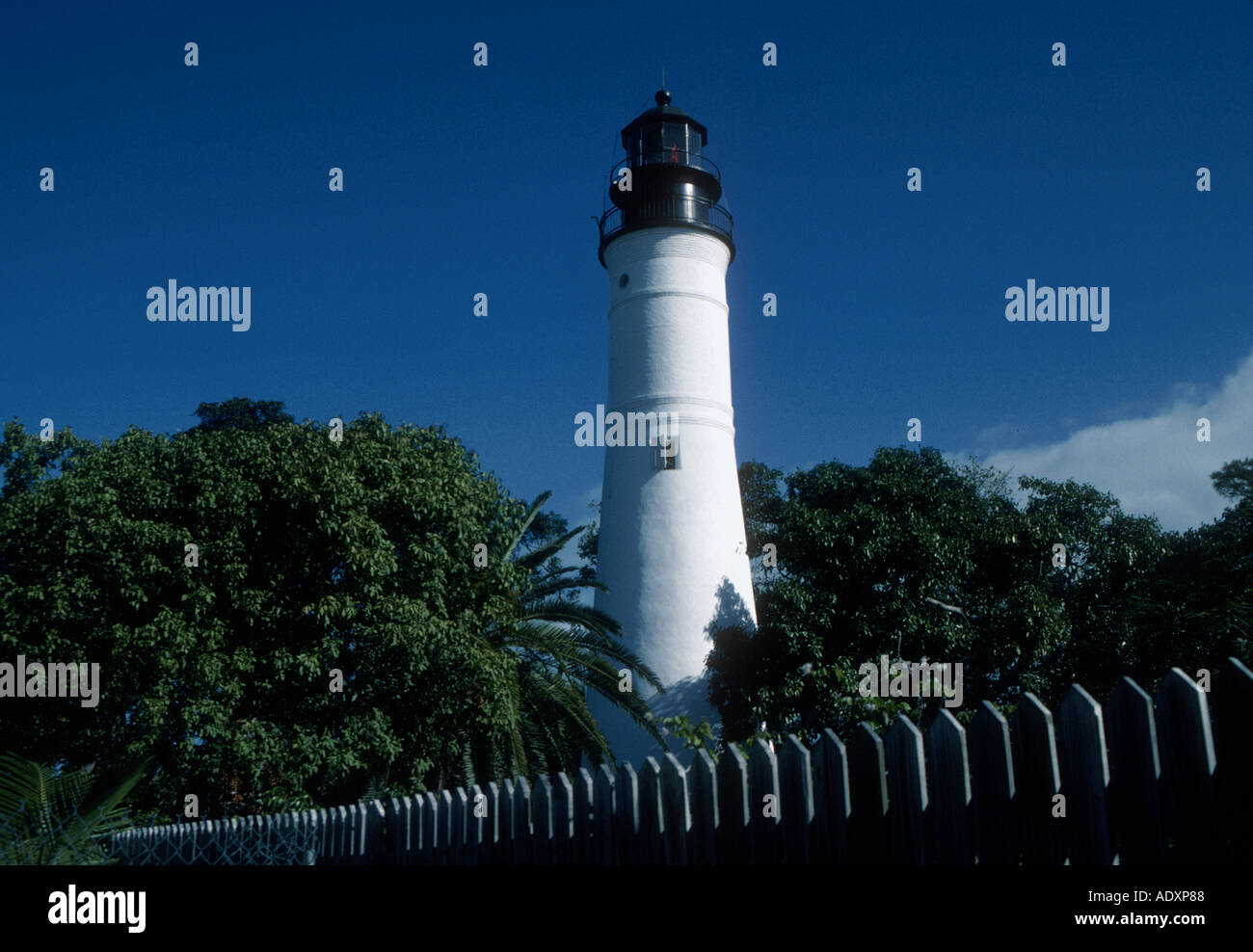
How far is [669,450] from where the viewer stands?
2125 cm

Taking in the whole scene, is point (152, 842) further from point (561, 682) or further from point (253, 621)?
point (561, 682)

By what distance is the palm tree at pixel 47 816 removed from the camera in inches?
193

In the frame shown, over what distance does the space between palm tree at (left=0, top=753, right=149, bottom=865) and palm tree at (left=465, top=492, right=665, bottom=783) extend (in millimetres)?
9531

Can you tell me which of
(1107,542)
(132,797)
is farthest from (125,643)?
(1107,542)

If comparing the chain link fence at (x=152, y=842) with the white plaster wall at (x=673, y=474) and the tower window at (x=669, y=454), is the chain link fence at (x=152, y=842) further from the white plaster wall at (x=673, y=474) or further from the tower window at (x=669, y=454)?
the tower window at (x=669, y=454)

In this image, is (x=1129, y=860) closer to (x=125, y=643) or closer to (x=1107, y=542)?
(x=125, y=643)

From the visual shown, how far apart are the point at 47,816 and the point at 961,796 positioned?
4.53 m

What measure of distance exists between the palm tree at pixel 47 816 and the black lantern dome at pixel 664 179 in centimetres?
1857

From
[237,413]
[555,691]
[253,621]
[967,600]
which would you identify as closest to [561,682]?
[555,691]

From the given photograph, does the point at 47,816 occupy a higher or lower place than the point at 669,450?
lower

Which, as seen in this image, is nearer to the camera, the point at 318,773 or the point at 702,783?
the point at 702,783

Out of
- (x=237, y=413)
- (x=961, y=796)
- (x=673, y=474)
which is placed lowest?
(x=961, y=796)
